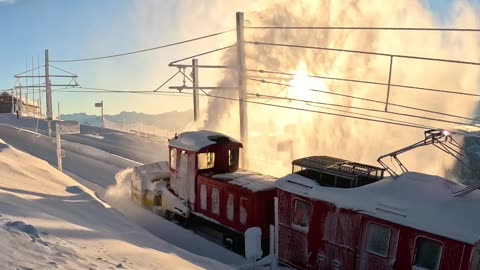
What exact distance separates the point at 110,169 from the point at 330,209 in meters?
19.4

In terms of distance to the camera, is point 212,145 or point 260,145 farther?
point 260,145

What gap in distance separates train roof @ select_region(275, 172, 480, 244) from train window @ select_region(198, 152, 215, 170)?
477cm

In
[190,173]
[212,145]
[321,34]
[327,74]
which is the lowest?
[190,173]

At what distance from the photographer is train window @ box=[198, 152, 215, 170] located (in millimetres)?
14758

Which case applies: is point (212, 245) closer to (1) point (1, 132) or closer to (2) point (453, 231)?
(2) point (453, 231)

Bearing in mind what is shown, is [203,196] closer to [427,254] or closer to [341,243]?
[341,243]

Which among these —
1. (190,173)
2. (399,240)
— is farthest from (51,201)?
(399,240)

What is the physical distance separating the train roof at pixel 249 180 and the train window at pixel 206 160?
1.92 feet

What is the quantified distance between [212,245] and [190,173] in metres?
2.67

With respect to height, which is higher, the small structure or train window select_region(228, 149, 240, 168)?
train window select_region(228, 149, 240, 168)

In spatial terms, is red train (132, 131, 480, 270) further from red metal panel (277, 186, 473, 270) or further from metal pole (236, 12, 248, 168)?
metal pole (236, 12, 248, 168)

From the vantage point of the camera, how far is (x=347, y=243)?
999 centimetres

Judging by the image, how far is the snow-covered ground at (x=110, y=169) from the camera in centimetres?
1374

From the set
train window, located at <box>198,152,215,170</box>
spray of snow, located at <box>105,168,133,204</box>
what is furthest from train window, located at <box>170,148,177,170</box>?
spray of snow, located at <box>105,168,133,204</box>
